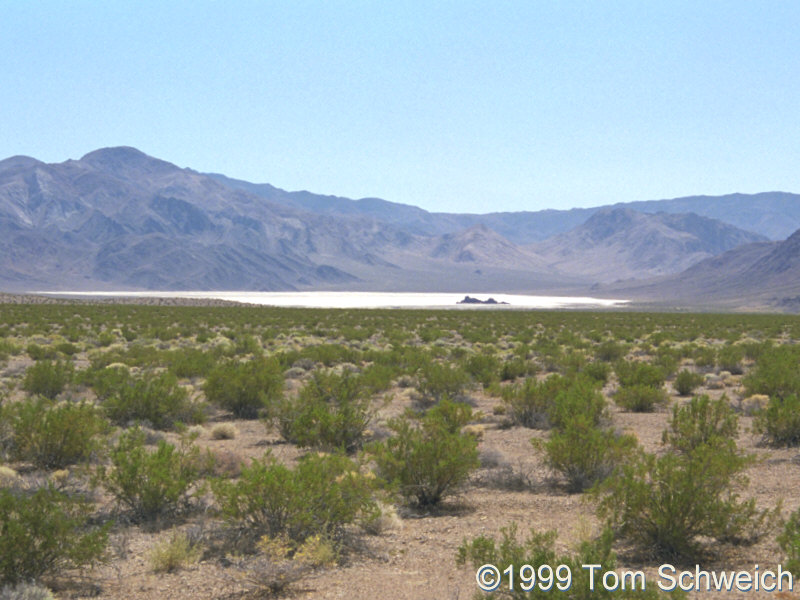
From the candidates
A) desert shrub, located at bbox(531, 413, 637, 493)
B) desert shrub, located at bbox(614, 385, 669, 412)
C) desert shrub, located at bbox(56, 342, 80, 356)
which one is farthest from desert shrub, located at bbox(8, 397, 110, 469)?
desert shrub, located at bbox(56, 342, 80, 356)

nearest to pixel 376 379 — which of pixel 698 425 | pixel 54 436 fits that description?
pixel 698 425

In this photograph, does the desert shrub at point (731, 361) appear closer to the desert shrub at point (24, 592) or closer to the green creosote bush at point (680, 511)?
the green creosote bush at point (680, 511)

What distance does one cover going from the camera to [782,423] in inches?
461

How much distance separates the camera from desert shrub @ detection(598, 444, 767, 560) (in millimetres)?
6738

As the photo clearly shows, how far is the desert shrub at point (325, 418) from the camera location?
11117mm

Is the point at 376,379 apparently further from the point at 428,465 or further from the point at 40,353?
the point at 40,353

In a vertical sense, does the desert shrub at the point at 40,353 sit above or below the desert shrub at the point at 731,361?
below

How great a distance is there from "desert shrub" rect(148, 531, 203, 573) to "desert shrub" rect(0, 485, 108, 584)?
509 millimetres

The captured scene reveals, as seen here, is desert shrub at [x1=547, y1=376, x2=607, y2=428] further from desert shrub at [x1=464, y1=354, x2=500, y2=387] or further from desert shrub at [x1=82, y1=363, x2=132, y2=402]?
desert shrub at [x1=82, y1=363, x2=132, y2=402]

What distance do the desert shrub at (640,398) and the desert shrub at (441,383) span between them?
3304 millimetres

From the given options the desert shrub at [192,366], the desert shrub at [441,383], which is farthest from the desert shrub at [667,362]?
the desert shrub at [192,366]

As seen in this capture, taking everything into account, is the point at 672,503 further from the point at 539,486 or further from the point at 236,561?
Result: the point at 236,561

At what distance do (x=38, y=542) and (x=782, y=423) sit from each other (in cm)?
1035

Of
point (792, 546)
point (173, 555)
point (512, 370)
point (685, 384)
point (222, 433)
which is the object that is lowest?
point (222, 433)
